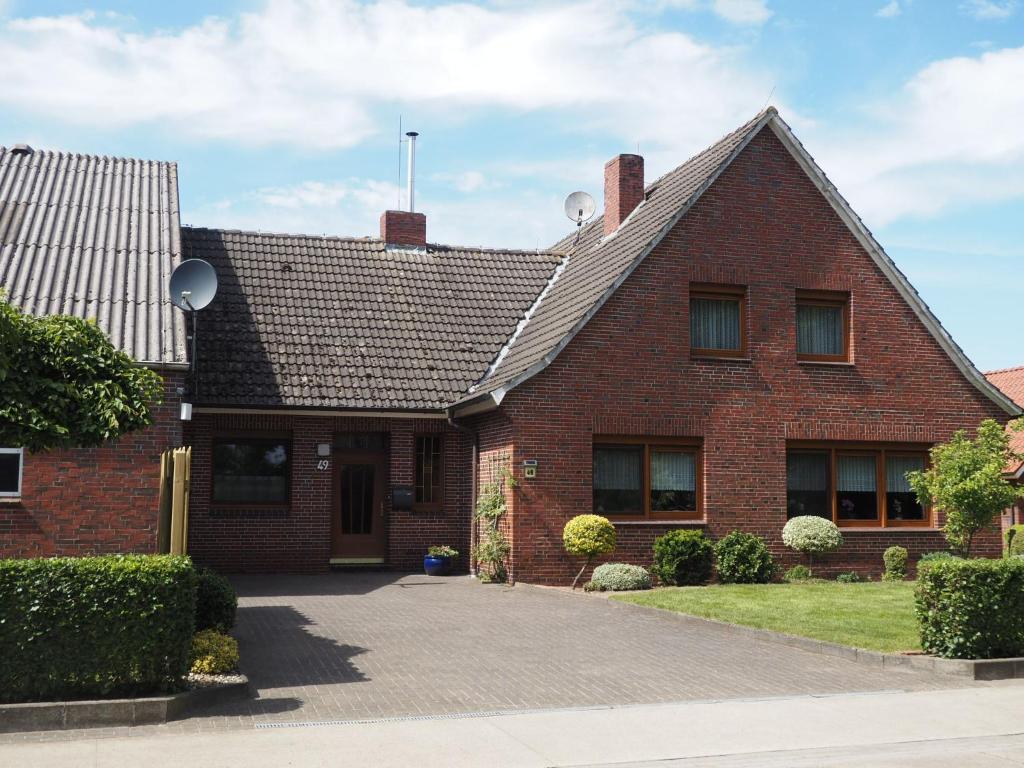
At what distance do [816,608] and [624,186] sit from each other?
11.3 m

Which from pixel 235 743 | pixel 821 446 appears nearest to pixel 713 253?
pixel 821 446

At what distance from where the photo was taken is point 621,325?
19875 mm

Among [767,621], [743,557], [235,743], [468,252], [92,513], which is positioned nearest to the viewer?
[235,743]

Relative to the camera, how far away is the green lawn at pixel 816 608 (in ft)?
41.7

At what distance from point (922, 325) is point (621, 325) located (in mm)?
6223

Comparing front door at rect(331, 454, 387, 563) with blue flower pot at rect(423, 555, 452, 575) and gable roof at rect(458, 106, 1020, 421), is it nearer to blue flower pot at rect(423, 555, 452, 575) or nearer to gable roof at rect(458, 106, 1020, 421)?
blue flower pot at rect(423, 555, 452, 575)

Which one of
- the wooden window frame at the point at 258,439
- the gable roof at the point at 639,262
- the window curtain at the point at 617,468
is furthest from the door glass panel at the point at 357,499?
the window curtain at the point at 617,468

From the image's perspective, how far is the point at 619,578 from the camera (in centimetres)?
1792

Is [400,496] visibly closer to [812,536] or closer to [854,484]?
[812,536]

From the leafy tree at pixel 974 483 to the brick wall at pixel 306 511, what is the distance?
8.70 m

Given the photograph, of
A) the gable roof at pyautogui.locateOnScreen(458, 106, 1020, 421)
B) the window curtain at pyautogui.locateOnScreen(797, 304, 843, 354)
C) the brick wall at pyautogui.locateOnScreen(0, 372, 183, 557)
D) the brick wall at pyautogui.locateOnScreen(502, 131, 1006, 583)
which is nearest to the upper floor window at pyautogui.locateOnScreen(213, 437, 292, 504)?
the gable roof at pyautogui.locateOnScreen(458, 106, 1020, 421)

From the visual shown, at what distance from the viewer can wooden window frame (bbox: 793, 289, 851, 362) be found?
21.1 m

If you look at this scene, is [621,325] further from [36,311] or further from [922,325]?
[36,311]

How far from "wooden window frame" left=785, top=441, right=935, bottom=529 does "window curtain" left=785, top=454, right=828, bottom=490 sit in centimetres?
9
